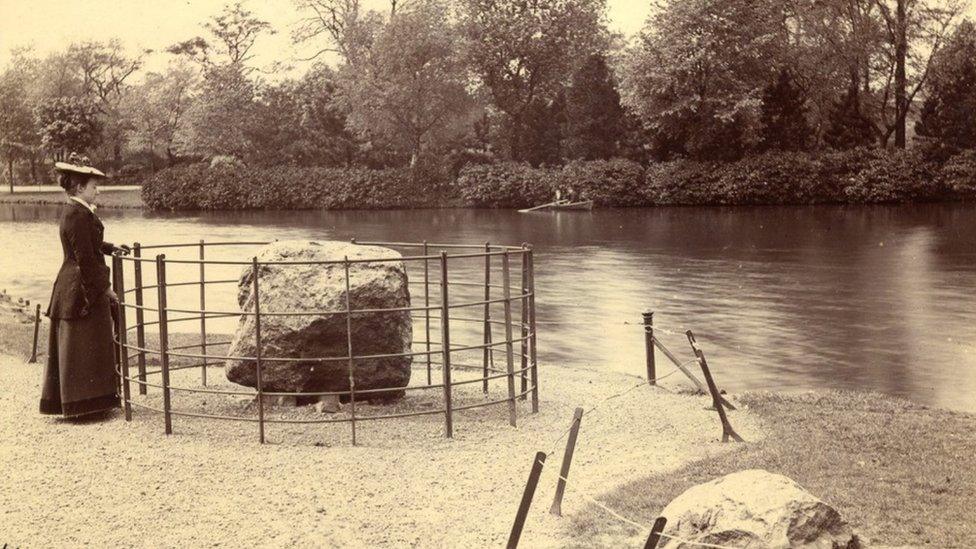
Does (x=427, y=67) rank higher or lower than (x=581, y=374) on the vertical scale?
higher

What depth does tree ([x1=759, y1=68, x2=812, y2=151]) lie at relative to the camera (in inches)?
2288

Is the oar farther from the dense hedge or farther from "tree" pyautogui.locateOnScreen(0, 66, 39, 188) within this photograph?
"tree" pyautogui.locateOnScreen(0, 66, 39, 188)

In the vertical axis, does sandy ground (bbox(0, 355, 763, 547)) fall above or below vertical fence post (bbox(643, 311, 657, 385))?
below

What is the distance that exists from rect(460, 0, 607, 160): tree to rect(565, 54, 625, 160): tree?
7.52ft

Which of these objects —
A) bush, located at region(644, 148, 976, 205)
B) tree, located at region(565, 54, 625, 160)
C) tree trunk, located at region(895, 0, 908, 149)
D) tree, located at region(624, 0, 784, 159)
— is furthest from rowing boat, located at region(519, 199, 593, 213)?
tree trunk, located at region(895, 0, 908, 149)

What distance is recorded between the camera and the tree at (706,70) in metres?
55.2

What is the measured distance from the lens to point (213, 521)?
845 cm

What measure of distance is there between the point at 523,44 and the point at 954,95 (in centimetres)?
2455

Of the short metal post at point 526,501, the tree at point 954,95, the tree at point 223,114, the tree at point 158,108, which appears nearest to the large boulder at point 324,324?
the short metal post at point 526,501

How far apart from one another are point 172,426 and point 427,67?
5533cm

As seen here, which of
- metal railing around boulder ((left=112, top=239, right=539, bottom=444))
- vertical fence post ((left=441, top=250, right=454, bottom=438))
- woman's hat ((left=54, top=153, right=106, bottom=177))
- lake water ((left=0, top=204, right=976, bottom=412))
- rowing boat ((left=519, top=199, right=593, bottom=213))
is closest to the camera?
vertical fence post ((left=441, top=250, right=454, bottom=438))

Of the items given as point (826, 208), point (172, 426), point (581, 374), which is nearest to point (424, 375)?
point (581, 374)

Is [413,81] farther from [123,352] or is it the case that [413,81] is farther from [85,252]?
[85,252]

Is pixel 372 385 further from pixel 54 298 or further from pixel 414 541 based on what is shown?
pixel 414 541
